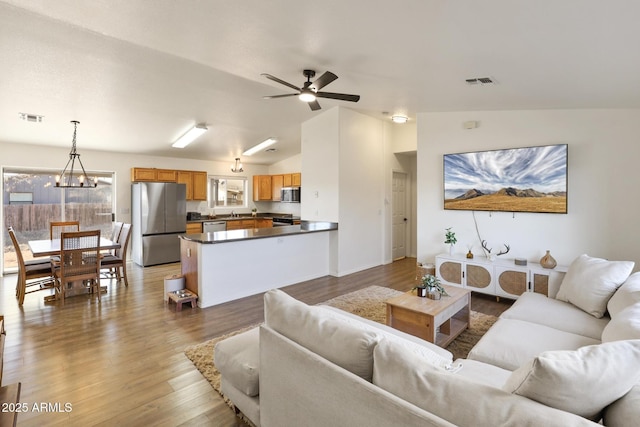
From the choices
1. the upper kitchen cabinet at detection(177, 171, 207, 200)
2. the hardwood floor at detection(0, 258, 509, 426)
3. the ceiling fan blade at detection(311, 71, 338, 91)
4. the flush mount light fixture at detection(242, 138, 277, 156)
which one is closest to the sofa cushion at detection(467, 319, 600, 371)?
the hardwood floor at detection(0, 258, 509, 426)

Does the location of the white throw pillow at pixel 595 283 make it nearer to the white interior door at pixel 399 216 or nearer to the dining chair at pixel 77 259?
the white interior door at pixel 399 216

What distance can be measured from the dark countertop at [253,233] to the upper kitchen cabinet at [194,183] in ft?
10.3

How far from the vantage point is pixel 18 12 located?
2.60 m

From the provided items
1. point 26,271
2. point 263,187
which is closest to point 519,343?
point 26,271

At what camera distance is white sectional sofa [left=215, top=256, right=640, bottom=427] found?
101 cm

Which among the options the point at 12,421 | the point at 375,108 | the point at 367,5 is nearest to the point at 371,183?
the point at 375,108

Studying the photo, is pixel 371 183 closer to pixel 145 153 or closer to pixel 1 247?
pixel 145 153

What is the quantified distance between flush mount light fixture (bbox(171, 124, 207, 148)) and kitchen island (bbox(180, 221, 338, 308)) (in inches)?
83.9

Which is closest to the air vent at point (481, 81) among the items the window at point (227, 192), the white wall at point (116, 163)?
the white wall at point (116, 163)

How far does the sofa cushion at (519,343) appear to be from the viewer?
6.44 feet

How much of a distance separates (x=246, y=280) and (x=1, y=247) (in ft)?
15.7

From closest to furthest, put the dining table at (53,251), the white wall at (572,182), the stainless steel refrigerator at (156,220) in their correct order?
the white wall at (572,182) < the dining table at (53,251) < the stainless steel refrigerator at (156,220)

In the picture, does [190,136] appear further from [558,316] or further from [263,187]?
[558,316]

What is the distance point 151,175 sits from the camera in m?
6.93
